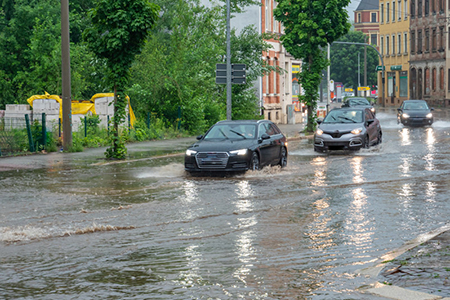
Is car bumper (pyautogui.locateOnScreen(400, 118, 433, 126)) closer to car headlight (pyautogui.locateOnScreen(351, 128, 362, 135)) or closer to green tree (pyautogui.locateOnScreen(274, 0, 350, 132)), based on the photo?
green tree (pyautogui.locateOnScreen(274, 0, 350, 132))

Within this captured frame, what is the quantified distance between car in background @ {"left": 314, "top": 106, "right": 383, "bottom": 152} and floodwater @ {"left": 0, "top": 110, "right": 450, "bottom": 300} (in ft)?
16.5

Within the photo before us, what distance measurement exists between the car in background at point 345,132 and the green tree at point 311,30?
12.8m

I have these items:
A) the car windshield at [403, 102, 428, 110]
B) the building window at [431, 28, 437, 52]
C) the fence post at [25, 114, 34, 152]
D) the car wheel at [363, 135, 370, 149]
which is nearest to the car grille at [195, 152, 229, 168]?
the fence post at [25, 114, 34, 152]

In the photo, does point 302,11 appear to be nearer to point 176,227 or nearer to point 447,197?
point 447,197

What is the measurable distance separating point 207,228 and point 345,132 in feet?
51.2

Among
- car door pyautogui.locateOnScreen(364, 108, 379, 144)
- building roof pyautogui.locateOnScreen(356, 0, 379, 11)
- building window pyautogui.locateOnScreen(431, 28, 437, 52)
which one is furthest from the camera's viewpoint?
building roof pyautogui.locateOnScreen(356, 0, 379, 11)

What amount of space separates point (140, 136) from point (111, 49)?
360 inches

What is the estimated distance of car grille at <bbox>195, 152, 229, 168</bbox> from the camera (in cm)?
1806

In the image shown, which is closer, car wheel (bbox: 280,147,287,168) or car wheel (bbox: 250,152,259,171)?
car wheel (bbox: 250,152,259,171)

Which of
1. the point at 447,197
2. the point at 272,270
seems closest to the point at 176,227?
the point at 272,270

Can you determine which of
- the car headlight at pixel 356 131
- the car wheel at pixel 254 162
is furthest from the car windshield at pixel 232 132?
the car headlight at pixel 356 131

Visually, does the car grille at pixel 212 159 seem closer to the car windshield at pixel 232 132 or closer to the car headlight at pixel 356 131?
the car windshield at pixel 232 132

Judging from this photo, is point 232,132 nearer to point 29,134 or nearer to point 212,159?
point 212,159

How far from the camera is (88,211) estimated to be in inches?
496
